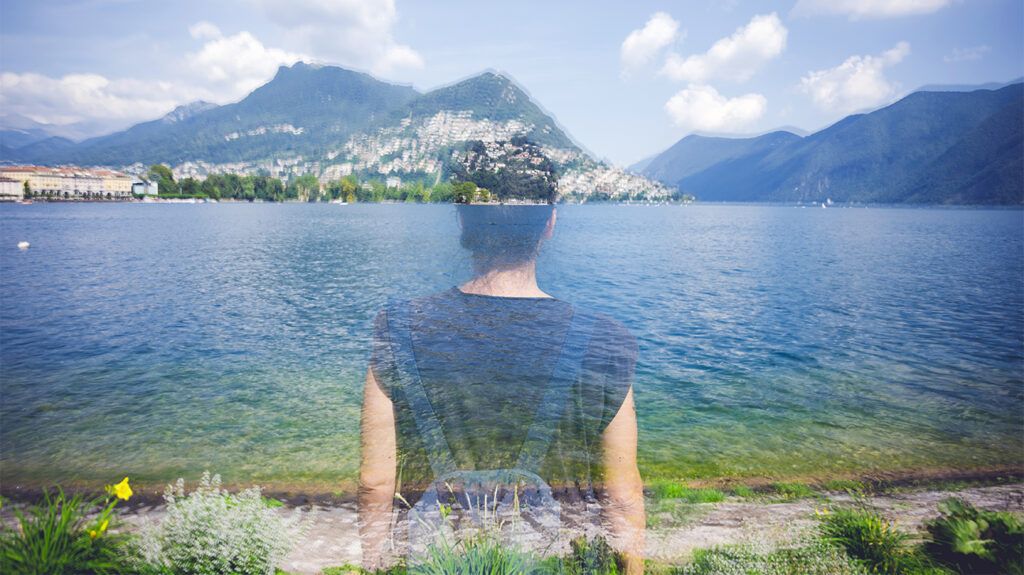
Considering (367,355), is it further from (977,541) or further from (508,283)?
(977,541)

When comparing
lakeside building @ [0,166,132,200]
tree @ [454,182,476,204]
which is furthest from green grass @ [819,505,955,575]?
lakeside building @ [0,166,132,200]

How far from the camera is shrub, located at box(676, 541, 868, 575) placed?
241 inches

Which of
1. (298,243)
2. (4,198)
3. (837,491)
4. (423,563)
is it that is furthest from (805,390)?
(4,198)

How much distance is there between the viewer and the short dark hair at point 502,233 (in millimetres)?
3416

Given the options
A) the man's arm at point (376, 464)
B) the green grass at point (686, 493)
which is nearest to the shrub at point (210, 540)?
the man's arm at point (376, 464)

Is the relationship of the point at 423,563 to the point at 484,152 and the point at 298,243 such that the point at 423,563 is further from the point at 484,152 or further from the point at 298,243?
the point at 298,243

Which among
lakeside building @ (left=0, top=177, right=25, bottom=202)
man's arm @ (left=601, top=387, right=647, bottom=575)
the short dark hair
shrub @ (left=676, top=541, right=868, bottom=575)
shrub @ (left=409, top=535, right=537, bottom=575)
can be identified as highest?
lakeside building @ (left=0, top=177, right=25, bottom=202)

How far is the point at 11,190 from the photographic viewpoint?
5969 inches

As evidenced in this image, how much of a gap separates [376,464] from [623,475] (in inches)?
59.4

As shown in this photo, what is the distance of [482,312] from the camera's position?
10.6 feet

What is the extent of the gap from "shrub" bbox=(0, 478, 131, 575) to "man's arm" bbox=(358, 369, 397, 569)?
398cm

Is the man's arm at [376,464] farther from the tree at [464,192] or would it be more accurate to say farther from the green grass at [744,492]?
the green grass at [744,492]

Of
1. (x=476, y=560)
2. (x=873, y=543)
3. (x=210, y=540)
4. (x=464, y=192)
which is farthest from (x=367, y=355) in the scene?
(x=464, y=192)

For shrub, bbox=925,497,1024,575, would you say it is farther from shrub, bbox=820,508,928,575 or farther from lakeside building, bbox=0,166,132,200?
lakeside building, bbox=0,166,132,200
